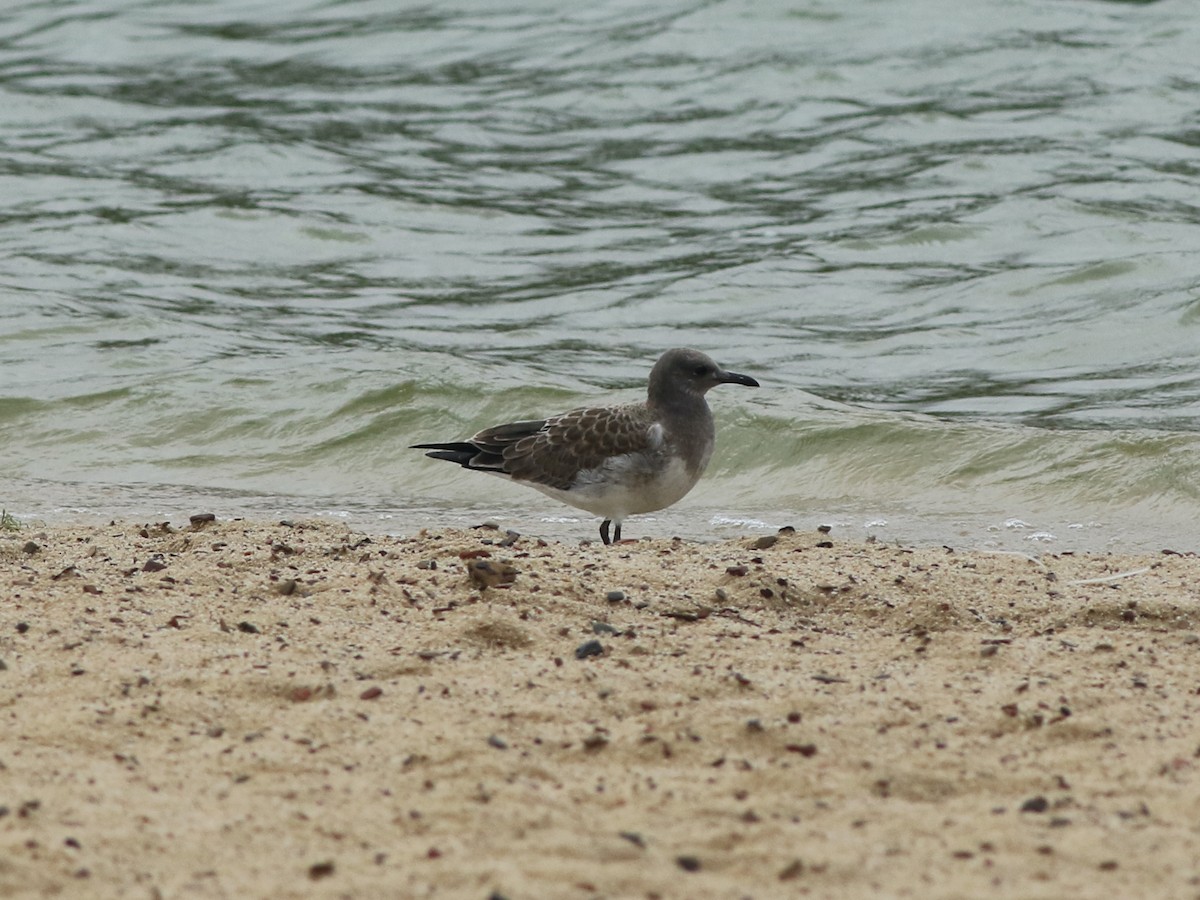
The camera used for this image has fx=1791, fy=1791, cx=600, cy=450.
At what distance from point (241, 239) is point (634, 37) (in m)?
7.70

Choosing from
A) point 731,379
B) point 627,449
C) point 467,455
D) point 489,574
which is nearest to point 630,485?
point 627,449

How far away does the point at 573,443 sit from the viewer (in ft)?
27.1

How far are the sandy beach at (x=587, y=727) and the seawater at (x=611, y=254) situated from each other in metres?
3.15

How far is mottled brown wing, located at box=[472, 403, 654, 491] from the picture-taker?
813cm

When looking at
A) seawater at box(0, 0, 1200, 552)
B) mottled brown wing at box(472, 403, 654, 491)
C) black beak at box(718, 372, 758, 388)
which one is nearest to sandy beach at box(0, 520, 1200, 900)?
mottled brown wing at box(472, 403, 654, 491)

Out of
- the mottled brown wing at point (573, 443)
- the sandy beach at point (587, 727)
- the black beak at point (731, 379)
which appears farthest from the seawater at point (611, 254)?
the sandy beach at point (587, 727)

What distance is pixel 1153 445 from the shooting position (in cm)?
1013

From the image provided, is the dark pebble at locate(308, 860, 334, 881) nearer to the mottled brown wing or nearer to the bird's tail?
the mottled brown wing

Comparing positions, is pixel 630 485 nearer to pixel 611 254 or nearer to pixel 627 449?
pixel 627 449

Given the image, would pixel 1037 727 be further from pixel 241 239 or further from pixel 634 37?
pixel 634 37

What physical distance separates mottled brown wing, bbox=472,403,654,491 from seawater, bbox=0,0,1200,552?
102 cm

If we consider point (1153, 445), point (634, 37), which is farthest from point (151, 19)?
point (1153, 445)

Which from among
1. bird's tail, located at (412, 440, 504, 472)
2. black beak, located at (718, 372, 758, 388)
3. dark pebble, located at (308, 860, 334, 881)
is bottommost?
bird's tail, located at (412, 440, 504, 472)

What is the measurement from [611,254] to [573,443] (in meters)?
7.22
